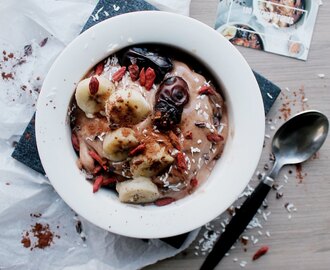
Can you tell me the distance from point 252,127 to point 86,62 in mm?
409

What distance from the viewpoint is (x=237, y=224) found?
1.55 metres

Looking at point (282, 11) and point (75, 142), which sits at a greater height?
point (282, 11)

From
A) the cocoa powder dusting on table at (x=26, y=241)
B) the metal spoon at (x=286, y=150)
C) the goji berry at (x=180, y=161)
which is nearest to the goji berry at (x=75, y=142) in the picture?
the goji berry at (x=180, y=161)

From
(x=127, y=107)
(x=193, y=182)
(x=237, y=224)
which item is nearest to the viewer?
(x=127, y=107)

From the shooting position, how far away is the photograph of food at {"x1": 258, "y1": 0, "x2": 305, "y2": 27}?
161 cm

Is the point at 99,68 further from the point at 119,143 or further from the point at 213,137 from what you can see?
the point at 213,137

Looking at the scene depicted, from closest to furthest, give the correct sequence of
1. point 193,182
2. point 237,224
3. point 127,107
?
point 127,107 < point 193,182 < point 237,224

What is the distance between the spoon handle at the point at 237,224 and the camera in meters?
1.54

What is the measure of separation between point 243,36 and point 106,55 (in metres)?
0.47

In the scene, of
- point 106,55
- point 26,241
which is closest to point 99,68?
point 106,55

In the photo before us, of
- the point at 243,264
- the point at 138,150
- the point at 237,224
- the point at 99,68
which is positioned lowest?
the point at 243,264

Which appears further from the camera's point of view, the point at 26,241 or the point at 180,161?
the point at 26,241

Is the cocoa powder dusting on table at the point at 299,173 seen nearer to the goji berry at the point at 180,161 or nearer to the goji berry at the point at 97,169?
the goji berry at the point at 180,161

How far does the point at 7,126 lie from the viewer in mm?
1560
